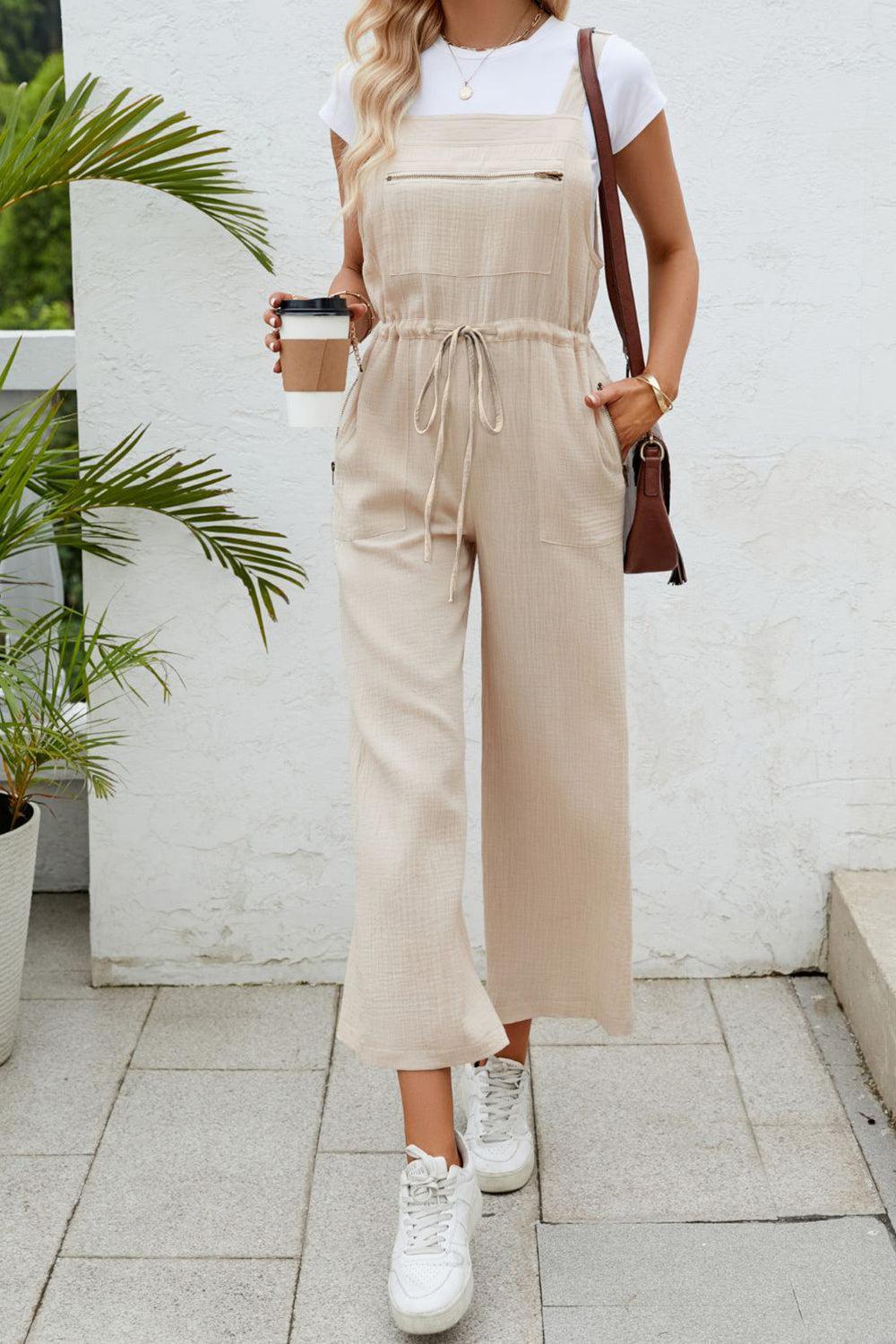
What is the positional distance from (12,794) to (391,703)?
3.51ft

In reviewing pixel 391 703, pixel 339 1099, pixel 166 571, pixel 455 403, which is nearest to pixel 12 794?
pixel 166 571

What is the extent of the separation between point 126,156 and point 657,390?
1.12m

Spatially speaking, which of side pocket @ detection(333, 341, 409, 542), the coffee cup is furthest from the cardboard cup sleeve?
side pocket @ detection(333, 341, 409, 542)

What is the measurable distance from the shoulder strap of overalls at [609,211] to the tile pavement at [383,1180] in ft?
4.04

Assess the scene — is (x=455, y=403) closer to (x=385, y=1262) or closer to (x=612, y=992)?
(x=612, y=992)

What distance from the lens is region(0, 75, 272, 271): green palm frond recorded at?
2535mm

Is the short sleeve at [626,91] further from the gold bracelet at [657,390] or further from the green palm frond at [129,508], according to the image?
the green palm frond at [129,508]

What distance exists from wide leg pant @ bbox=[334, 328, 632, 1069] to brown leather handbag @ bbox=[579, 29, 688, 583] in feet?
0.10

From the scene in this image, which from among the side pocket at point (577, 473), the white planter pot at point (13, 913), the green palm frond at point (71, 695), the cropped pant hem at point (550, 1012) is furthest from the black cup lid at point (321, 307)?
the white planter pot at point (13, 913)

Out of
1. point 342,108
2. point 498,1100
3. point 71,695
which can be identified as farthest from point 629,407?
point 71,695

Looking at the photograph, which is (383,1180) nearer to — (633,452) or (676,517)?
(633,452)

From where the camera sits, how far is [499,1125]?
2.34 m

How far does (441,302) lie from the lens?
6.56 feet

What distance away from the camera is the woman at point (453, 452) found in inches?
77.5
